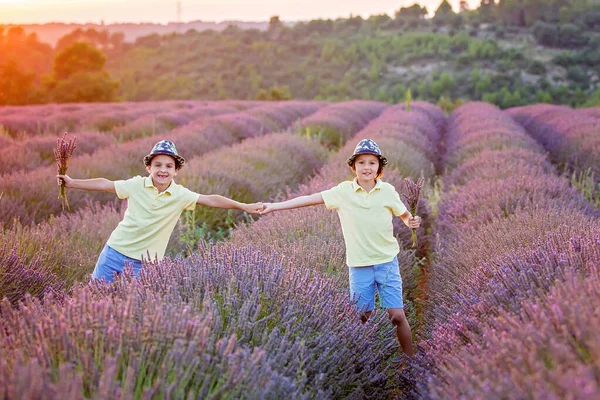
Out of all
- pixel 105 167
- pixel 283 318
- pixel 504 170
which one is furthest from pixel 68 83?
pixel 283 318

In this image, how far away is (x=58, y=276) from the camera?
139 inches

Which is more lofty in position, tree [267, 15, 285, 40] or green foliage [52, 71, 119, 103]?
tree [267, 15, 285, 40]

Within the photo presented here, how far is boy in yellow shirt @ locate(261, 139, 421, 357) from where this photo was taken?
3100 millimetres

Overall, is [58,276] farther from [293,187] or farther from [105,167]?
[293,187]

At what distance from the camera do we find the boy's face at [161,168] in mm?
3420

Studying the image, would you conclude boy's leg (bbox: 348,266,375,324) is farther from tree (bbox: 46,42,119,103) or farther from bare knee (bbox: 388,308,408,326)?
tree (bbox: 46,42,119,103)

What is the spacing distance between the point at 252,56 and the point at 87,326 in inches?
1969

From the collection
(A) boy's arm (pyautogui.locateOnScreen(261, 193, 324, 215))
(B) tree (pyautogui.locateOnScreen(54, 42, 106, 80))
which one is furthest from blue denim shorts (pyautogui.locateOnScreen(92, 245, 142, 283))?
(B) tree (pyautogui.locateOnScreen(54, 42, 106, 80))

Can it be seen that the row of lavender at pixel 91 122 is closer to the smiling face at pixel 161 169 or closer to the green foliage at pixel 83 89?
the smiling face at pixel 161 169

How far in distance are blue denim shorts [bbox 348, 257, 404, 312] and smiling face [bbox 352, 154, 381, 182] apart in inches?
18.4

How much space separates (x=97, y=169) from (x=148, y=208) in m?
3.87

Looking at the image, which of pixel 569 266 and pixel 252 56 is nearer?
pixel 569 266

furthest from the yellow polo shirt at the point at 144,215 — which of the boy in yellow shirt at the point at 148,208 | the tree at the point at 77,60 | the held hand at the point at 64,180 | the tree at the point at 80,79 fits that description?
the tree at the point at 77,60

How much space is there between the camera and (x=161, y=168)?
342 centimetres
